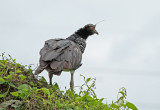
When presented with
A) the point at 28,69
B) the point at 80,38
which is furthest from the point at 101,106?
the point at 80,38

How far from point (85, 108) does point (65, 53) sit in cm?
184

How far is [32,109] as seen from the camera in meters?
4.72

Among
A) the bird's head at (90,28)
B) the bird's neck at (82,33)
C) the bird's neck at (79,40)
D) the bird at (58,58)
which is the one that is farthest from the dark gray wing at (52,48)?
the bird's head at (90,28)

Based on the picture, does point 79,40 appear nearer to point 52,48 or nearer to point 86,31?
point 86,31

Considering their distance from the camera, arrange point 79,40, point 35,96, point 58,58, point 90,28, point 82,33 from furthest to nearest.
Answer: point 90,28
point 82,33
point 79,40
point 58,58
point 35,96

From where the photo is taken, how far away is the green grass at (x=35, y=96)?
467 cm

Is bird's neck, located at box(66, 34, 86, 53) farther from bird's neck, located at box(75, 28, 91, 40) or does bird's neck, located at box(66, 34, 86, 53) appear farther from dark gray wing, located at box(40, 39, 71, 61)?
dark gray wing, located at box(40, 39, 71, 61)

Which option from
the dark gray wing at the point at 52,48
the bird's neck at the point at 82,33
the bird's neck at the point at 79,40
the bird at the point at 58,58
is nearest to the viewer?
the bird at the point at 58,58

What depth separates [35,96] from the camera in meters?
4.86

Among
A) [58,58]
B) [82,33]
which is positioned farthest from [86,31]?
[58,58]

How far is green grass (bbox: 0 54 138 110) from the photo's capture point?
4672 millimetres

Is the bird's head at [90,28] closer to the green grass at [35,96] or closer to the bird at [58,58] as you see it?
the bird at [58,58]

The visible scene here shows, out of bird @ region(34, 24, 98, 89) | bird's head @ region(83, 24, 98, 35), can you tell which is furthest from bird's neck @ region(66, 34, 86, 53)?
bird @ region(34, 24, 98, 89)

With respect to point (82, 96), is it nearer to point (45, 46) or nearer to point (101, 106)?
point (101, 106)
